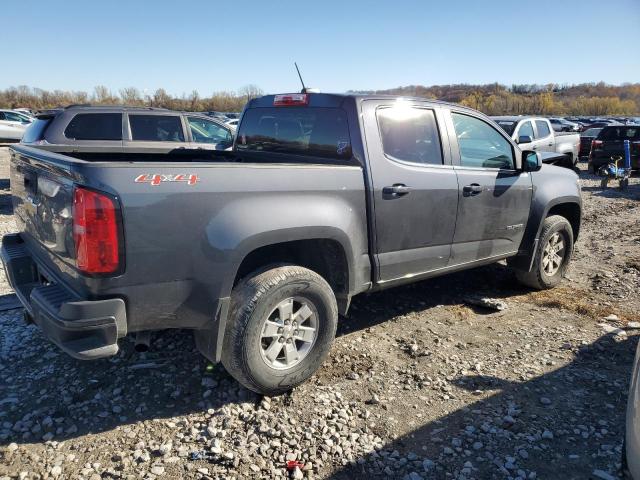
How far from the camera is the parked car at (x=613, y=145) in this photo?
48.4 feet

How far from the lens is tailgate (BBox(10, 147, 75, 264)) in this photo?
8.59 feet

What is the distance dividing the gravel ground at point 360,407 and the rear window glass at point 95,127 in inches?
184

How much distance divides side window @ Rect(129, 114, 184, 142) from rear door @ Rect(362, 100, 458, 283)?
6055mm

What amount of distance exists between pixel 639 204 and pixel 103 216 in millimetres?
11752

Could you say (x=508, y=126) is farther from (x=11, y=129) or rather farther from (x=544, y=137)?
(x=11, y=129)

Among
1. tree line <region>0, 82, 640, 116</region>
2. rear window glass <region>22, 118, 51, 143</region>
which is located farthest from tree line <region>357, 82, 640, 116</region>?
rear window glass <region>22, 118, 51, 143</region>

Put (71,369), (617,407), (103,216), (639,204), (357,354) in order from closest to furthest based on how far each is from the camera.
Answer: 1. (103,216)
2. (617,407)
3. (71,369)
4. (357,354)
5. (639,204)

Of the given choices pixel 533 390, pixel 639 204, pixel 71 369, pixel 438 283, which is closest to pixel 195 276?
pixel 71 369

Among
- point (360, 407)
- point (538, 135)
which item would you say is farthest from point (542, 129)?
point (360, 407)

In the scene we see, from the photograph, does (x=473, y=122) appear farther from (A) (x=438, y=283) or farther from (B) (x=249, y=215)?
(B) (x=249, y=215)

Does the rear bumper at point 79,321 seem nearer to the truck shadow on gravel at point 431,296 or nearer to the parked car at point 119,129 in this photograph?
the truck shadow on gravel at point 431,296

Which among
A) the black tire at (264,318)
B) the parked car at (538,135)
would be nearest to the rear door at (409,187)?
the black tire at (264,318)

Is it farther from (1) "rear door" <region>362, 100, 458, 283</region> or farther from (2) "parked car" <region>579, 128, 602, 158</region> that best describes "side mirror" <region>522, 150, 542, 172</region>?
(2) "parked car" <region>579, 128, 602, 158</region>

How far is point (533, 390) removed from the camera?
3.40m
